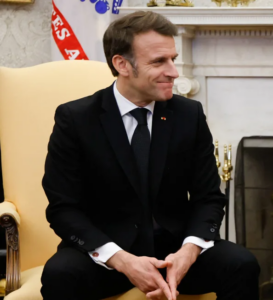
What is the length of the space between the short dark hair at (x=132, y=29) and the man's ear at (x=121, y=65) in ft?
0.04

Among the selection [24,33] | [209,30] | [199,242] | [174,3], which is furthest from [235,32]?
[199,242]

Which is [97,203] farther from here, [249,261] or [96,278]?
[249,261]

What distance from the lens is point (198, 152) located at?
1.86m

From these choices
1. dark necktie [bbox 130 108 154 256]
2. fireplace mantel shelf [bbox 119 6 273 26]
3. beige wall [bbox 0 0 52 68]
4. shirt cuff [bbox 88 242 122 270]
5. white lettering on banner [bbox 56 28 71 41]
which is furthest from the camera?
beige wall [bbox 0 0 52 68]

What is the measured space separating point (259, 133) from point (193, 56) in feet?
1.76

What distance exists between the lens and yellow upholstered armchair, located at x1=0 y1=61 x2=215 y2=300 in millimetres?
2131

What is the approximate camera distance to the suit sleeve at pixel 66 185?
171 cm

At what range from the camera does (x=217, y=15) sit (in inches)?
107

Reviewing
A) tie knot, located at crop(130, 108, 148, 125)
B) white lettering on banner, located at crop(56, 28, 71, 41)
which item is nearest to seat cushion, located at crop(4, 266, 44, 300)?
tie knot, located at crop(130, 108, 148, 125)

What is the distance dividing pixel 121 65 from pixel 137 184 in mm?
382

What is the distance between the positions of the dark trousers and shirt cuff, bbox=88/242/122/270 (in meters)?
0.02

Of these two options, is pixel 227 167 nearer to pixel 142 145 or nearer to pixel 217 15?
pixel 217 15

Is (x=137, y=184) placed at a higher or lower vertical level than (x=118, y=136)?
lower

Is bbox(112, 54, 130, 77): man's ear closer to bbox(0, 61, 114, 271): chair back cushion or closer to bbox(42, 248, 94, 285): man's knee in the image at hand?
bbox(0, 61, 114, 271): chair back cushion
